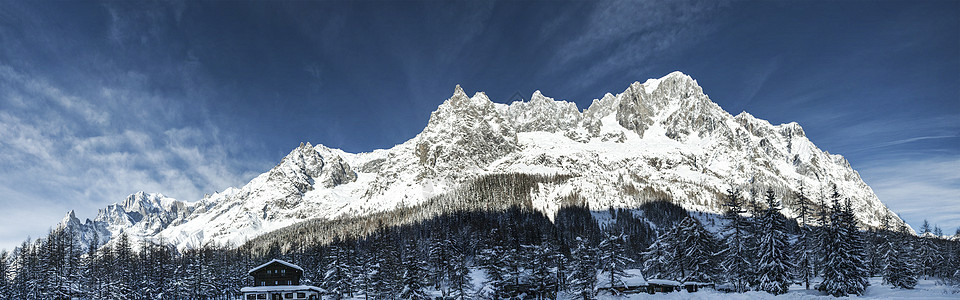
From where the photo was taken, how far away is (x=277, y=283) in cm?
8025

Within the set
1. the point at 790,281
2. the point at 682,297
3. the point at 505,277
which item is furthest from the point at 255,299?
the point at 790,281

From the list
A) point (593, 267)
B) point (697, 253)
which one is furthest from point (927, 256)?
point (593, 267)

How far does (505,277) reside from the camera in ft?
247

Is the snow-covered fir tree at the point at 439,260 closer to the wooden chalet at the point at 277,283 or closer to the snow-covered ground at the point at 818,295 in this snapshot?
the wooden chalet at the point at 277,283

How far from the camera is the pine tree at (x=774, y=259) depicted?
5700cm

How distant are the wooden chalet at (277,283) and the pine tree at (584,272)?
138ft

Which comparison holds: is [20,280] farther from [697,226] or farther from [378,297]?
[697,226]

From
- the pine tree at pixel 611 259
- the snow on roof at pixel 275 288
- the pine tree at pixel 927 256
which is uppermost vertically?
the pine tree at pixel 611 259

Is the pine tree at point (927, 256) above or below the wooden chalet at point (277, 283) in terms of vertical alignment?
below

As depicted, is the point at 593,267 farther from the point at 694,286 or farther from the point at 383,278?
the point at 383,278

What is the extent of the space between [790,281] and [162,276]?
11354 cm

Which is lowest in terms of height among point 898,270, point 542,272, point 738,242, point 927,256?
point 927,256

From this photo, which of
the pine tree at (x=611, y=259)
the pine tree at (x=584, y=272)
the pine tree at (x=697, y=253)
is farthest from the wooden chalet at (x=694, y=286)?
the pine tree at (x=584, y=272)

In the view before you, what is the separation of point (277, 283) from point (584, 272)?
49.1 meters
